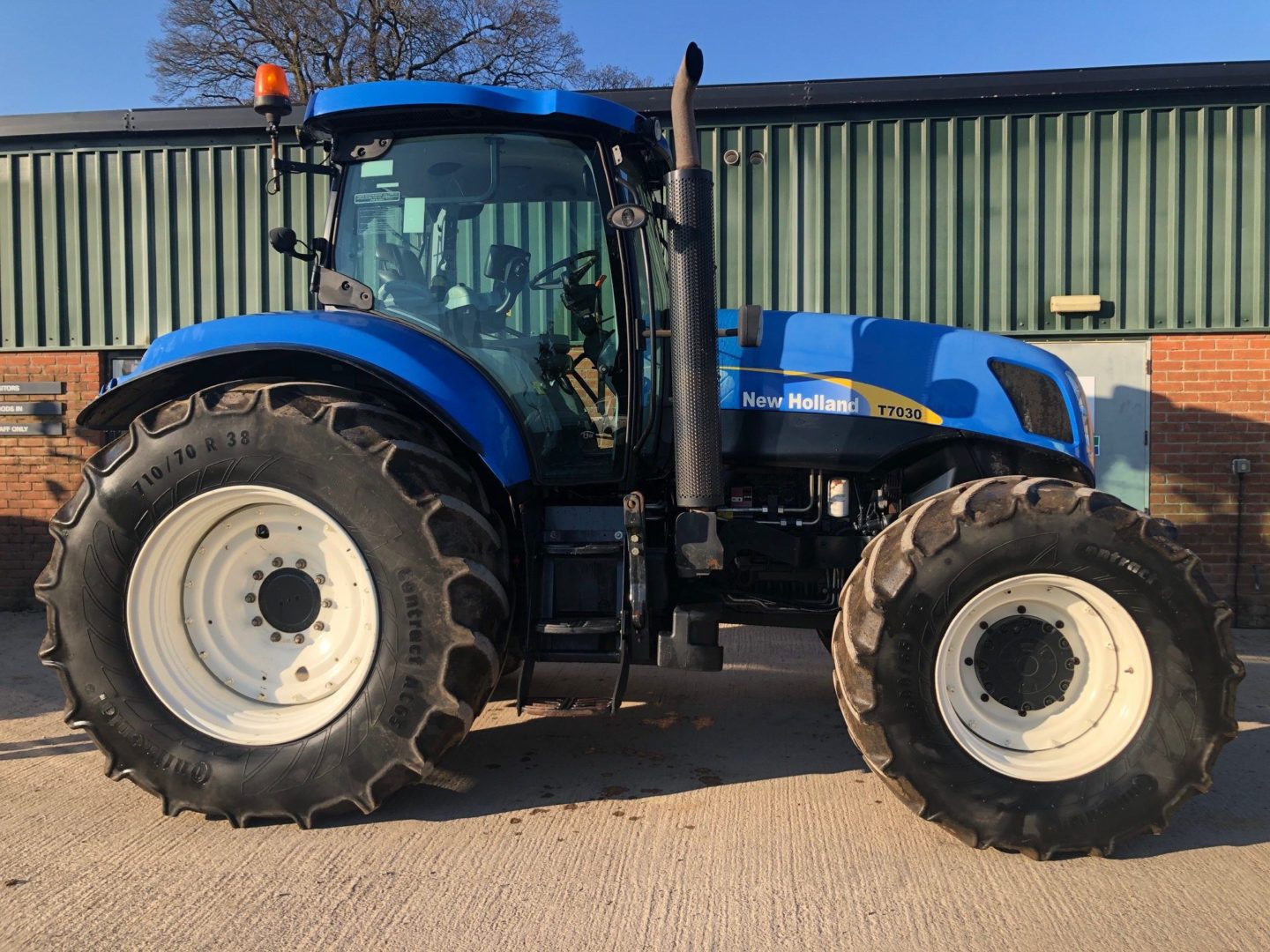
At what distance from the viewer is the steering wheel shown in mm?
3551

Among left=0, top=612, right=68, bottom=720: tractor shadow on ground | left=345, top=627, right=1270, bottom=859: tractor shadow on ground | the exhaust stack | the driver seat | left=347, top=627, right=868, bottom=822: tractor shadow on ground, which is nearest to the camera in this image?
the exhaust stack

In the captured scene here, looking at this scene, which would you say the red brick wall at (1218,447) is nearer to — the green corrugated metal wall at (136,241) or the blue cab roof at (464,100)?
the blue cab roof at (464,100)

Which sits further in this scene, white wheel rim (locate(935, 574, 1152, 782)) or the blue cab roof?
the blue cab roof

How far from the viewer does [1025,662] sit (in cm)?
311

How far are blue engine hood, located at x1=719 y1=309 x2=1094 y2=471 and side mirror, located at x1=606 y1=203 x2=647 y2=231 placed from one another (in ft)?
2.43

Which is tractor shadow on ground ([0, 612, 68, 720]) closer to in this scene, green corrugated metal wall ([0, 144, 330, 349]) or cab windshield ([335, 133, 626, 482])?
green corrugated metal wall ([0, 144, 330, 349])

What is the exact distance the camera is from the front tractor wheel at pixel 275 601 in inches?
120

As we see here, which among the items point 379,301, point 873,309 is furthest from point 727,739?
point 873,309

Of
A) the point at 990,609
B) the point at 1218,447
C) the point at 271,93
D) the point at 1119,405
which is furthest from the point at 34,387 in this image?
the point at 1218,447

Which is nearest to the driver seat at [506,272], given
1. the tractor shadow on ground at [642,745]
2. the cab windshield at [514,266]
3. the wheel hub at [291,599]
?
the cab windshield at [514,266]

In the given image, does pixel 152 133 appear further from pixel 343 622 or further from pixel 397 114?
pixel 343 622

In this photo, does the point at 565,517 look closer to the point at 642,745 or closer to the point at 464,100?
the point at 642,745

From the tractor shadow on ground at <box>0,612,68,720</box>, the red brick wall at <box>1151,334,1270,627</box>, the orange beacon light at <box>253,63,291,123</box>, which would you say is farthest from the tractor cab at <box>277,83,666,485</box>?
the red brick wall at <box>1151,334,1270,627</box>

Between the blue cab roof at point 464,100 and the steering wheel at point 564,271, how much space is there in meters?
Result: 0.49
